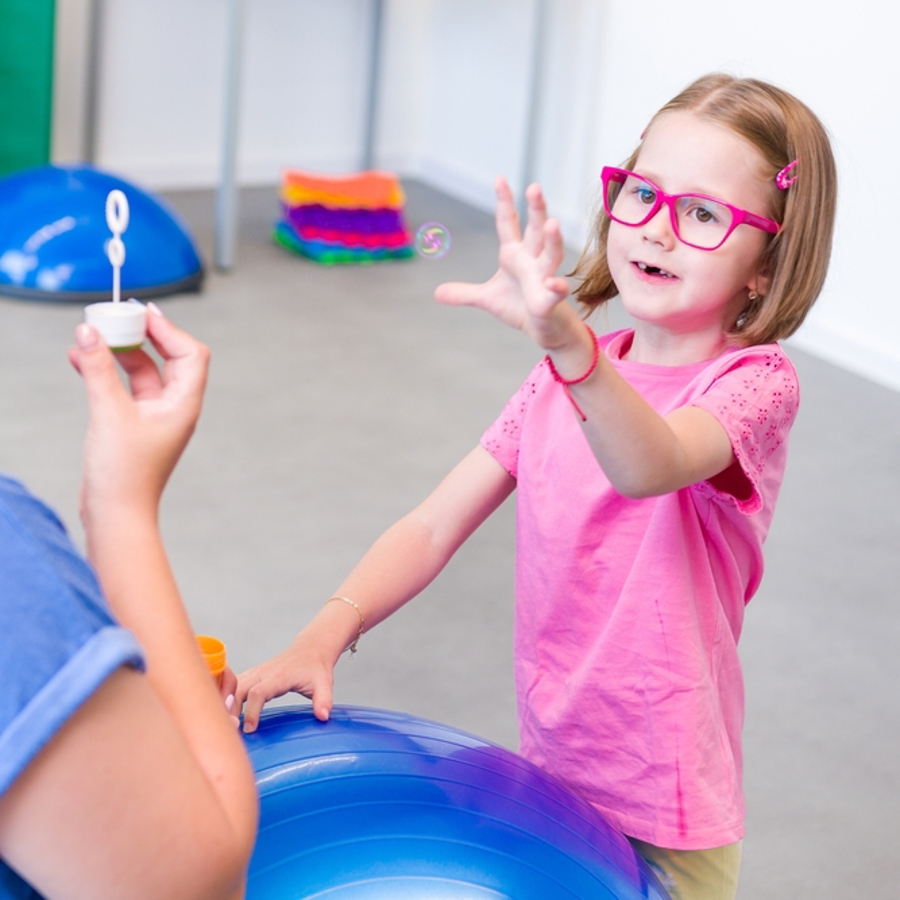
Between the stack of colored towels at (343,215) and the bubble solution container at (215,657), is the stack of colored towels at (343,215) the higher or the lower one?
the lower one

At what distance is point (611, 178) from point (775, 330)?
19cm

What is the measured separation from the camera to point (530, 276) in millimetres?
769

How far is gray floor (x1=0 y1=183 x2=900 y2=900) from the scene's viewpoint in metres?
1.90

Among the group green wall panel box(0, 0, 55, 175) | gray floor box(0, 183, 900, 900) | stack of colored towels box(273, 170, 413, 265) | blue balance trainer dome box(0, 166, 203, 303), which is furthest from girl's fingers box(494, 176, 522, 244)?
green wall panel box(0, 0, 55, 175)

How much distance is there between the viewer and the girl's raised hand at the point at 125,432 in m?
0.61

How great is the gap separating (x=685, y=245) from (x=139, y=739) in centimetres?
66

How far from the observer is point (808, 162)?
3.38 ft

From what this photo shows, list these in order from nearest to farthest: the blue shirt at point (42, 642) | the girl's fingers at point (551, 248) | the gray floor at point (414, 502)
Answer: the blue shirt at point (42, 642) → the girl's fingers at point (551, 248) → the gray floor at point (414, 502)

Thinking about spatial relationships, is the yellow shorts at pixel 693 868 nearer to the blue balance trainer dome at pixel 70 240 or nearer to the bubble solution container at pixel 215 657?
the bubble solution container at pixel 215 657

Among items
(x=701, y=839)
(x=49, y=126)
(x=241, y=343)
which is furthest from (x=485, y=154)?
(x=701, y=839)

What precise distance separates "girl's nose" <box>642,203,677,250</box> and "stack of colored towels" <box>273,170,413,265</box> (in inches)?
126

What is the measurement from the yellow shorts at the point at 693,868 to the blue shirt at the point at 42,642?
2.28 feet

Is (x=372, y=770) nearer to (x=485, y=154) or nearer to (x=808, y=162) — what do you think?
(x=808, y=162)

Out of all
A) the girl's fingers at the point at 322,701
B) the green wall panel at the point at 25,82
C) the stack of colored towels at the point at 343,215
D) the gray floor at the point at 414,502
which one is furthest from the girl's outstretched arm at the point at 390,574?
the green wall panel at the point at 25,82
